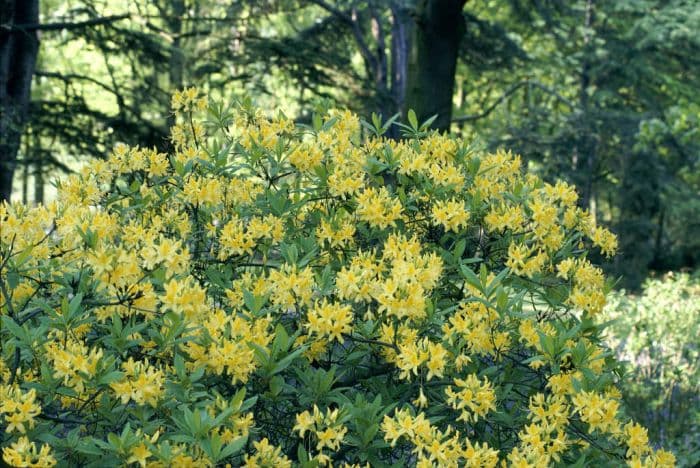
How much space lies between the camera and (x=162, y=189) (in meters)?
2.92

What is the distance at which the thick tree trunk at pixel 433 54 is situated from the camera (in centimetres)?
661

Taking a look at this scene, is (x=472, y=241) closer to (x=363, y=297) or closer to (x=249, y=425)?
(x=363, y=297)

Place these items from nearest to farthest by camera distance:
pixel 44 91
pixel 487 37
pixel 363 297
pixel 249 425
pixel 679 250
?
pixel 249 425 < pixel 363 297 < pixel 487 37 < pixel 44 91 < pixel 679 250

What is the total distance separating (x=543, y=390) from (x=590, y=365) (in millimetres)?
167

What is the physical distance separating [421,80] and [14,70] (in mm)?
5478

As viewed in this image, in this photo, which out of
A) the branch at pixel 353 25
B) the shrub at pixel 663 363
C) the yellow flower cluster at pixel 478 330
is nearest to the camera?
the yellow flower cluster at pixel 478 330

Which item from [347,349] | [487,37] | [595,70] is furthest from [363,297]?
[595,70]

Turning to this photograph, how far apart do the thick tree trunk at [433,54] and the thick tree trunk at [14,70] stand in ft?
14.5

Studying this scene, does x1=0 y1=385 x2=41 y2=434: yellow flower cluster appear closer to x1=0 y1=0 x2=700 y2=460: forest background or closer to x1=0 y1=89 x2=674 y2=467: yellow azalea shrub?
x1=0 y1=89 x2=674 y2=467: yellow azalea shrub

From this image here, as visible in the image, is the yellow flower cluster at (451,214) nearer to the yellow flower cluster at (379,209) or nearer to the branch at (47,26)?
the yellow flower cluster at (379,209)

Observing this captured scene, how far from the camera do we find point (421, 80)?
6.75 m

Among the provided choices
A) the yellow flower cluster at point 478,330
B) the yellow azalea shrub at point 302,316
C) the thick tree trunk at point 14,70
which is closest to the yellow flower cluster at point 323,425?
the yellow azalea shrub at point 302,316

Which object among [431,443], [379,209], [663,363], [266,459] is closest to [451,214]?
[379,209]

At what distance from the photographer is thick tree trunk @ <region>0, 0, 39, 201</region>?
8.66 m
